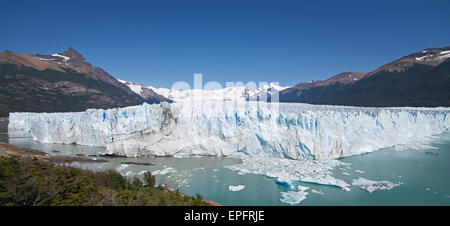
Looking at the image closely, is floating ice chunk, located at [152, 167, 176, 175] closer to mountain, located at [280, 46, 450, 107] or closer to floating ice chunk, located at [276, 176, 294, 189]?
floating ice chunk, located at [276, 176, 294, 189]

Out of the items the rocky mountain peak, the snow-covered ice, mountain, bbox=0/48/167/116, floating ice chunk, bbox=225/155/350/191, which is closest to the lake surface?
floating ice chunk, bbox=225/155/350/191

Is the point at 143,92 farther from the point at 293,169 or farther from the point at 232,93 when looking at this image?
the point at 293,169

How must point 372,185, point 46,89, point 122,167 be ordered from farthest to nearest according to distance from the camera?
point 46,89 → point 122,167 → point 372,185

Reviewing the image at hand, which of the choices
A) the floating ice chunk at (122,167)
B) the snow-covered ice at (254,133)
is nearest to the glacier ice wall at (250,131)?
the snow-covered ice at (254,133)

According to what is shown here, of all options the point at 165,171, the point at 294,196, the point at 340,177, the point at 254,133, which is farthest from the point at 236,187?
the point at 254,133
